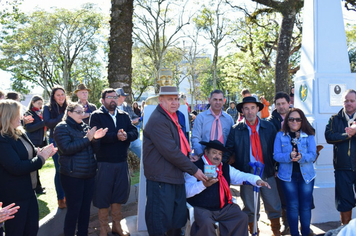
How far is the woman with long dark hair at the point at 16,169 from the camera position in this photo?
310cm

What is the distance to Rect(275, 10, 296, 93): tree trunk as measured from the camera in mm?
9250

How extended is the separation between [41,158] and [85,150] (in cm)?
84

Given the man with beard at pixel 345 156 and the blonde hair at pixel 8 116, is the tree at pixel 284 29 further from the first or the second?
the blonde hair at pixel 8 116

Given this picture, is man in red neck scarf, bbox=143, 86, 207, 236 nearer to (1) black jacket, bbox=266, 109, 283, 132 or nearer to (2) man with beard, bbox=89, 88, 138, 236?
(2) man with beard, bbox=89, 88, 138, 236

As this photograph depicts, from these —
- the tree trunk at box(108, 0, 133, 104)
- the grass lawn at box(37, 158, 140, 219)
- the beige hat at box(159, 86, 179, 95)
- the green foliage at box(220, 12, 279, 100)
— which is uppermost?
the green foliage at box(220, 12, 279, 100)

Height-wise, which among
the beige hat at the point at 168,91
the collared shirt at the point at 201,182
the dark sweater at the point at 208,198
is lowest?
the dark sweater at the point at 208,198

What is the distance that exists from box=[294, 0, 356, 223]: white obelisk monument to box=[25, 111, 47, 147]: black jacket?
16.0 feet

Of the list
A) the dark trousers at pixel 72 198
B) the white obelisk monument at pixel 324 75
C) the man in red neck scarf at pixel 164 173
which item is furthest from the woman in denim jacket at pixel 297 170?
the dark trousers at pixel 72 198

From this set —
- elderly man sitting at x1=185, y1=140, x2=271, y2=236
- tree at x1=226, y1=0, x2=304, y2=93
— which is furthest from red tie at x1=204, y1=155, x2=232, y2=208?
tree at x1=226, y1=0, x2=304, y2=93

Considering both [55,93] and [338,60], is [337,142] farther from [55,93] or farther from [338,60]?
[55,93]

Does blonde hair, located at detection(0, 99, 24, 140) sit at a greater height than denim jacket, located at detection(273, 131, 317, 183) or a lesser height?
greater

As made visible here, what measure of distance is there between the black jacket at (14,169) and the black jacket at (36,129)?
8.38 ft

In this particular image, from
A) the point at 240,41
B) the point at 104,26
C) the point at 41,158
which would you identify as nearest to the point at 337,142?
the point at 41,158

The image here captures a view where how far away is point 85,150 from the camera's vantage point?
4.13m
